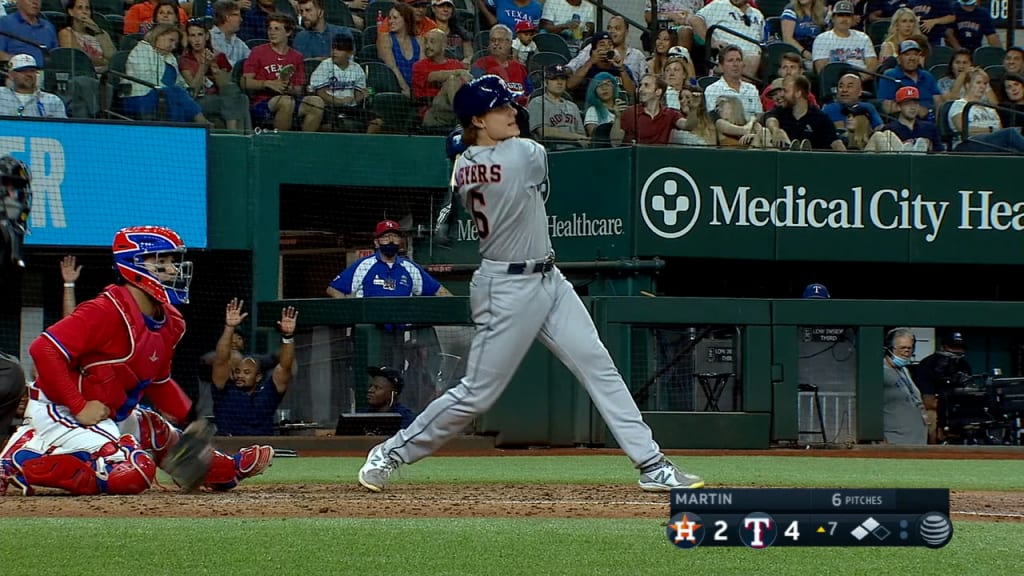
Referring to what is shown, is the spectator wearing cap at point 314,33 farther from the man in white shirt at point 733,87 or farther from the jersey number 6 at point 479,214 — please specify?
the jersey number 6 at point 479,214

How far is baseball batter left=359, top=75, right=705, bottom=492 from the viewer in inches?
273

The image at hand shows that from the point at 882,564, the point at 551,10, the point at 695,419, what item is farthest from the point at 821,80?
the point at 882,564

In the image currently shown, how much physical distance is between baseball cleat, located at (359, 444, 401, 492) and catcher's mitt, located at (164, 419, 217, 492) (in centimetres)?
74

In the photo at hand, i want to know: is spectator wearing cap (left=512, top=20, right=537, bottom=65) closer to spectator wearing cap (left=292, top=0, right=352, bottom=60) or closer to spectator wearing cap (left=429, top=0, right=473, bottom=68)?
spectator wearing cap (left=429, top=0, right=473, bottom=68)

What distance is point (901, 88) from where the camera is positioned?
15117 mm

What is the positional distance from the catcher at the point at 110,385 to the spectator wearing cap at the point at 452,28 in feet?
24.9

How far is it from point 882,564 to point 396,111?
33.6 ft

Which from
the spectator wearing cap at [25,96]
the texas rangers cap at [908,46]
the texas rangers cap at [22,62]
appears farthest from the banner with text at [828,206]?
the texas rangers cap at [22,62]

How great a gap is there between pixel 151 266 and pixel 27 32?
22.8 feet

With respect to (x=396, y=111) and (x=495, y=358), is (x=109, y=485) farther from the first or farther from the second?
(x=396, y=111)

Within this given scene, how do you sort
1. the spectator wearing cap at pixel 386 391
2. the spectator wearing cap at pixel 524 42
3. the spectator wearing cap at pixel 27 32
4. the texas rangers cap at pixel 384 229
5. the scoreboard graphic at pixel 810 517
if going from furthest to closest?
the spectator wearing cap at pixel 524 42 < the texas rangers cap at pixel 384 229 < the spectator wearing cap at pixel 27 32 < the spectator wearing cap at pixel 386 391 < the scoreboard graphic at pixel 810 517

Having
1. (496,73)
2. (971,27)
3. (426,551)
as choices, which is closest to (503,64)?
(496,73)

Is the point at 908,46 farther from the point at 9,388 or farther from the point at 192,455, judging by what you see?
the point at 9,388

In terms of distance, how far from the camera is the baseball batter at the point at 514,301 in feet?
22.8
